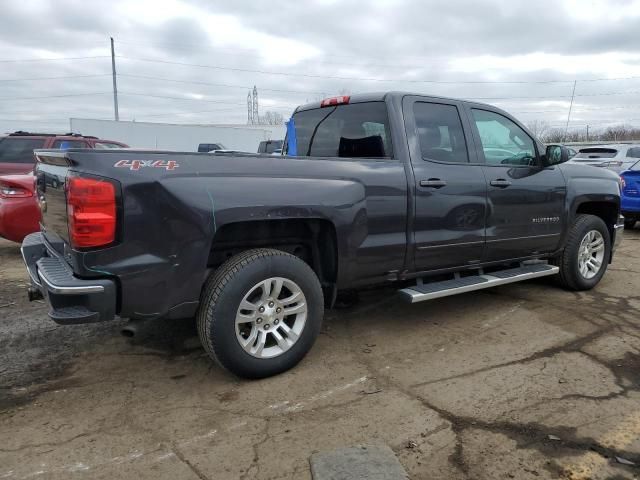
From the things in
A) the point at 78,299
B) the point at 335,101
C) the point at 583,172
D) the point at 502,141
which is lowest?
the point at 78,299

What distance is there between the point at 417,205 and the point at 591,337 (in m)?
1.87

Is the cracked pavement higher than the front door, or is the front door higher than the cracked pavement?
the front door

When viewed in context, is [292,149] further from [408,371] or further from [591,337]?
[591,337]

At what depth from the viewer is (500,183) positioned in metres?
4.52

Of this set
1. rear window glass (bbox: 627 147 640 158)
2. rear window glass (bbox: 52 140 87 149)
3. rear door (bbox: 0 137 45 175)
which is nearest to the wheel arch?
rear door (bbox: 0 137 45 175)

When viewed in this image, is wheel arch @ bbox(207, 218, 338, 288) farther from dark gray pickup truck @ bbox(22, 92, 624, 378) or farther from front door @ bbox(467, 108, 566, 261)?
front door @ bbox(467, 108, 566, 261)

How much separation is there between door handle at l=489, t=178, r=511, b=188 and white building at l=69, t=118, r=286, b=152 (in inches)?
900

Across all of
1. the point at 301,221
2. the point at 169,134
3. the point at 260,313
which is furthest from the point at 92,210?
the point at 169,134

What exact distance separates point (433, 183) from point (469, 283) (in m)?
0.96

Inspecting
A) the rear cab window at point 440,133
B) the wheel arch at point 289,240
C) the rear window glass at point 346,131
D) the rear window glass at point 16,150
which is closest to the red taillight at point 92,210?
A: the wheel arch at point 289,240

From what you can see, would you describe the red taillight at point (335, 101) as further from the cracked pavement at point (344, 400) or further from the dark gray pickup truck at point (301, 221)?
the cracked pavement at point (344, 400)

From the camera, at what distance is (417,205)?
3.96 m

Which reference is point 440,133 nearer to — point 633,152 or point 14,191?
point 14,191

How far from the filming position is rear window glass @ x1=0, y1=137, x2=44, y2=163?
9352 mm
